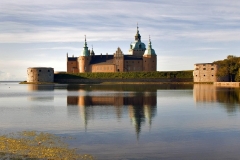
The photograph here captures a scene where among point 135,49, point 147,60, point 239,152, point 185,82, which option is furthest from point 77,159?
point 135,49

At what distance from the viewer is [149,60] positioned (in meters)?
117

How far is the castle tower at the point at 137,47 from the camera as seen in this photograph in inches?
4961

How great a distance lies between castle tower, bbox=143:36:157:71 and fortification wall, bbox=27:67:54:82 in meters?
28.4

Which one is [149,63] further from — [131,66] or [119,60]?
[119,60]

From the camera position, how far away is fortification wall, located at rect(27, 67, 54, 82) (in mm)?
105188

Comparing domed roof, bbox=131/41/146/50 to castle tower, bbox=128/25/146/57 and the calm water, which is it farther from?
the calm water

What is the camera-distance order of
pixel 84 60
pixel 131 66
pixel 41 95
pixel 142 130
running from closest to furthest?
1. pixel 142 130
2. pixel 41 95
3. pixel 131 66
4. pixel 84 60

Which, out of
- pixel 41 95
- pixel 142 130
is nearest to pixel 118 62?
pixel 41 95

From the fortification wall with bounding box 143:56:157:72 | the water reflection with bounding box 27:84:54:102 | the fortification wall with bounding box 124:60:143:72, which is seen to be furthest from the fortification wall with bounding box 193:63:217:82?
the water reflection with bounding box 27:84:54:102

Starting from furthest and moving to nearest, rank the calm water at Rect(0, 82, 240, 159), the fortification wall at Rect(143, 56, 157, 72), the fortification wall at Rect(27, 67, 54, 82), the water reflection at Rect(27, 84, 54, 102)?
the fortification wall at Rect(143, 56, 157, 72) → the fortification wall at Rect(27, 67, 54, 82) → the water reflection at Rect(27, 84, 54, 102) → the calm water at Rect(0, 82, 240, 159)

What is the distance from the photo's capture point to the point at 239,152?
593 inches

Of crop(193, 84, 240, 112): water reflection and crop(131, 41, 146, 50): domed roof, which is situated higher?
crop(131, 41, 146, 50): domed roof

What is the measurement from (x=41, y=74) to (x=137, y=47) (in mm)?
35167

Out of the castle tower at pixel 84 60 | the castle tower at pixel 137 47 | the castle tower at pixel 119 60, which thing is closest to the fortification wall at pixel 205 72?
the castle tower at pixel 119 60
